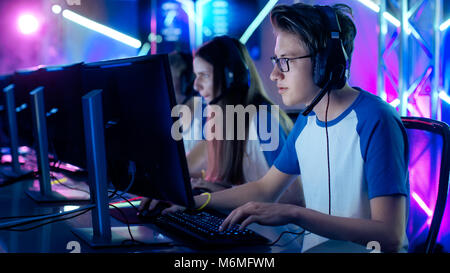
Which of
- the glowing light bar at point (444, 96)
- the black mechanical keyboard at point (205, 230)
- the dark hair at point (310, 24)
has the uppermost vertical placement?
the dark hair at point (310, 24)

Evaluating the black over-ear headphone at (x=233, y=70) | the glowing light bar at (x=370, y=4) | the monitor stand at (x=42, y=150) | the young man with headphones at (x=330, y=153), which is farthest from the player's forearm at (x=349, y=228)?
the glowing light bar at (x=370, y=4)

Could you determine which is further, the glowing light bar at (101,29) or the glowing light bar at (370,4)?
the glowing light bar at (101,29)

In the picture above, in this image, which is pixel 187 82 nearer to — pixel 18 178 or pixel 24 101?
pixel 24 101

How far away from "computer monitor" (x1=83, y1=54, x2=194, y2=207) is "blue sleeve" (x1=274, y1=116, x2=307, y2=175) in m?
0.57

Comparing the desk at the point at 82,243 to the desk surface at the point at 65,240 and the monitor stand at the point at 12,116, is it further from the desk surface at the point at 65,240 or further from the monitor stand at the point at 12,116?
the monitor stand at the point at 12,116

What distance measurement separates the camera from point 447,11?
2.24 metres

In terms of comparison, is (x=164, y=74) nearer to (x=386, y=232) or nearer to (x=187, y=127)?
(x=386, y=232)

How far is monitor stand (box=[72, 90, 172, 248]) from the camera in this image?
1.04 m

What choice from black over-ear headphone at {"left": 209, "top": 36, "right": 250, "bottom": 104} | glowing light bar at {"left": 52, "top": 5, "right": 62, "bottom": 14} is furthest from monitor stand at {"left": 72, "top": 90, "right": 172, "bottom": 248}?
glowing light bar at {"left": 52, "top": 5, "right": 62, "bottom": 14}

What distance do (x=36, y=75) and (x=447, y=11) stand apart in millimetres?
1933

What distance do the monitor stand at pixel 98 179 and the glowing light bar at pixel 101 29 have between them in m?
3.51

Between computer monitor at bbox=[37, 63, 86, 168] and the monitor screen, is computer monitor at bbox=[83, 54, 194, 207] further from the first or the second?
Result: the monitor screen

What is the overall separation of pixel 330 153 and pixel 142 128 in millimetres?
603

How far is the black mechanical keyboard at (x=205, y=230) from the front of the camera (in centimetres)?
102
